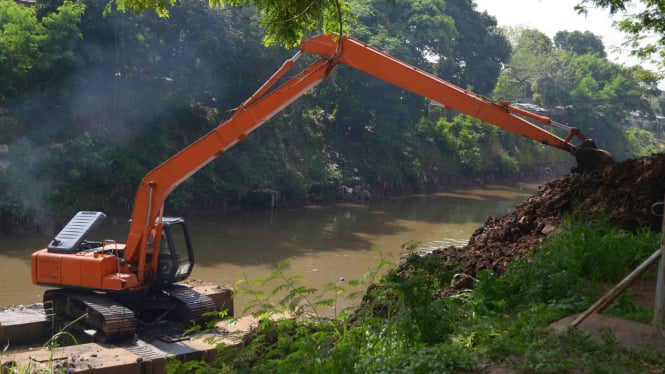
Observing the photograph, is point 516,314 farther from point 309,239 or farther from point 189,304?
point 309,239

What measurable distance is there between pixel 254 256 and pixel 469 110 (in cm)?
1040

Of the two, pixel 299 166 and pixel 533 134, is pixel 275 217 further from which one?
pixel 533 134

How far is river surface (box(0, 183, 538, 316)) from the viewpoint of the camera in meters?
18.3

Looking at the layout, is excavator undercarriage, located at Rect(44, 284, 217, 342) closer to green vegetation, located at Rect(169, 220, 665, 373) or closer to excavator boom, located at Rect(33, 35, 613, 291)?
excavator boom, located at Rect(33, 35, 613, 291)

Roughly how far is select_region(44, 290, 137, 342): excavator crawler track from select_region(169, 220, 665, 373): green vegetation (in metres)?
3.18

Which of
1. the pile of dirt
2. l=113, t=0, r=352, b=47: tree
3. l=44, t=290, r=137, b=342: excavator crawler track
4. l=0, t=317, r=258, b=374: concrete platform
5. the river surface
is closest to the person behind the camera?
l=113, t=0, r=352, b=47: tree

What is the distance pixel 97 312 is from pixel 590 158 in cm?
804

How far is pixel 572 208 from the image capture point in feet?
35.2

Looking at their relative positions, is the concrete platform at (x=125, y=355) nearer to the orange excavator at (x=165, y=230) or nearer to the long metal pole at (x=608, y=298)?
the orange excavator at (x=165, y=230)

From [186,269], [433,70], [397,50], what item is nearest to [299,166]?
[397,50]

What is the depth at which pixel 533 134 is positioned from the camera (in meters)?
12.5

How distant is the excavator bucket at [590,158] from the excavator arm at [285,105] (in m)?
0.02

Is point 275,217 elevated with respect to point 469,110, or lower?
lower

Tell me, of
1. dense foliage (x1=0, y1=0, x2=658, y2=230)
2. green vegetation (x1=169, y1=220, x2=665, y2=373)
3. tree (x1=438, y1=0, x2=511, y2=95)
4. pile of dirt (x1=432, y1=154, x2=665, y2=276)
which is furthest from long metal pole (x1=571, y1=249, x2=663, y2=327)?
tree (x1=438, y1=0, x2=511, y2=95)
